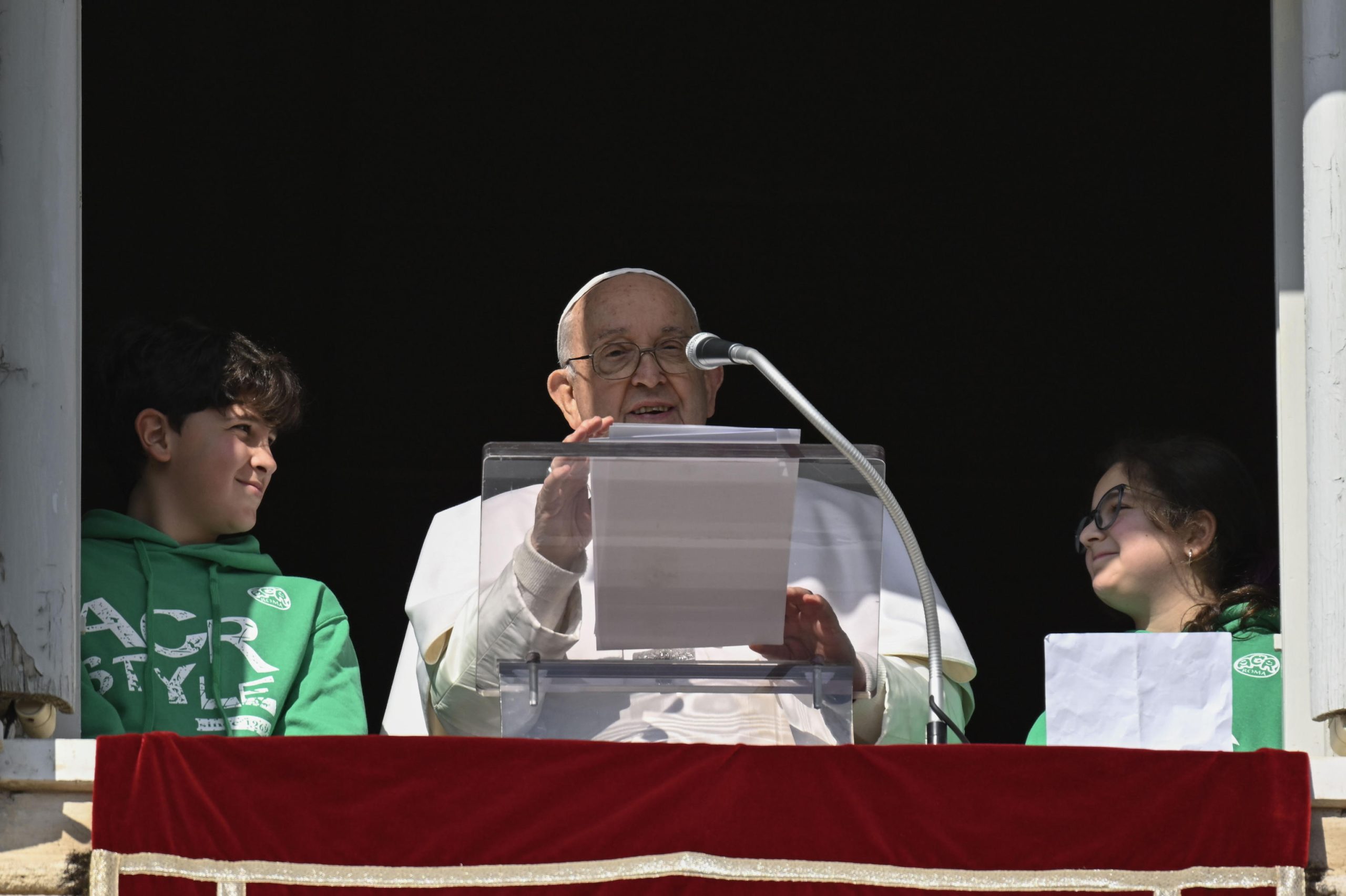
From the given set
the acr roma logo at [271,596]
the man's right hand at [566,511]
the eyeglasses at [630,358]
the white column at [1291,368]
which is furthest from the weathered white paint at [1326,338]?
the acr roma logo at [271,596]

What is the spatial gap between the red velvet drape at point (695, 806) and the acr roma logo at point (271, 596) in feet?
2.82

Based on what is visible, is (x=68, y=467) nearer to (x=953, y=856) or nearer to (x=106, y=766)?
(x=106, y=766)

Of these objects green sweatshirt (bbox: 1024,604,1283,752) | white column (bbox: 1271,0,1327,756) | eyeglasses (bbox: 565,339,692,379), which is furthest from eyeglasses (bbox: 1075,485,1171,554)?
eyeglasses (bbox: 565,339,692,379)

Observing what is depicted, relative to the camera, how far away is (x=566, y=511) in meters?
2.91

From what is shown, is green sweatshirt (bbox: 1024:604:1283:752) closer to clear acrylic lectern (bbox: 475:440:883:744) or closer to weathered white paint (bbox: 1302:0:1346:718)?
weathered white paint (bbox: 1302:0:1346:718)

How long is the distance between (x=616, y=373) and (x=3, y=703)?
1.72 m

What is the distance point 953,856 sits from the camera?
2.82 metres

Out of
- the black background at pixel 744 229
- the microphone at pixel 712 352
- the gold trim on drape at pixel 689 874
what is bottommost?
the gold trim on drape at pixel 689 874

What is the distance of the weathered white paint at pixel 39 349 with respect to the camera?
310cm

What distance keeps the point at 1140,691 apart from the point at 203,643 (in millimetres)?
1609

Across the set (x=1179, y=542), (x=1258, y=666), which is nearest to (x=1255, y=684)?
(x=1258, y=666)

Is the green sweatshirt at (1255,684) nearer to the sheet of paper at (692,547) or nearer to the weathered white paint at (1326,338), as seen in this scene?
the weathered white paint at (1326,338)

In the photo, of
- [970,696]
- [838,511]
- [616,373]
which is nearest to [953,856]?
[838,511]

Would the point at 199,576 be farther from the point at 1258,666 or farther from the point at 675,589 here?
the point at 1258,666
